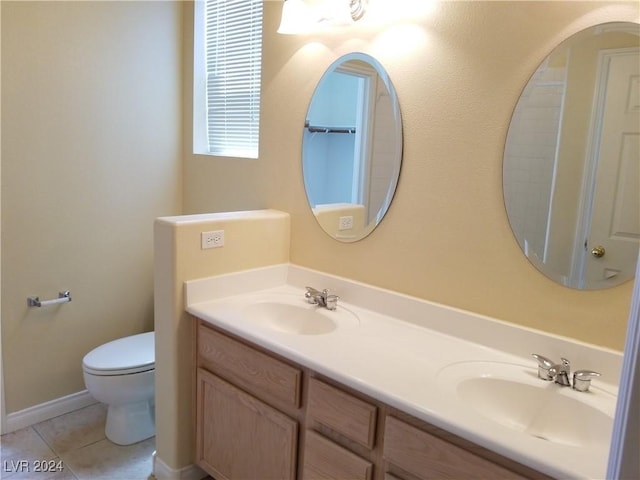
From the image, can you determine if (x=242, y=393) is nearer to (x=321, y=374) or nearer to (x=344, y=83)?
(x=321, y=374)

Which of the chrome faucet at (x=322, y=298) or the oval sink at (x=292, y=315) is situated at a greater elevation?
the chrome faucet at (x=322, y=298)

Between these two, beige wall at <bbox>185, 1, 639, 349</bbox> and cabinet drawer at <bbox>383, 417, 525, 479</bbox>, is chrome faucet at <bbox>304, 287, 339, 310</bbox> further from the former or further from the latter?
cabinet drawer at <bbox>383, 417, 525, 479</bbox>

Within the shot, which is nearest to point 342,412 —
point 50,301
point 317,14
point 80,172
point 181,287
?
point 181,287

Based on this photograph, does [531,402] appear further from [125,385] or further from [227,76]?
[227,76]

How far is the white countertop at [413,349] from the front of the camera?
111 cm

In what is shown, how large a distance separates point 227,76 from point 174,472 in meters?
2.06

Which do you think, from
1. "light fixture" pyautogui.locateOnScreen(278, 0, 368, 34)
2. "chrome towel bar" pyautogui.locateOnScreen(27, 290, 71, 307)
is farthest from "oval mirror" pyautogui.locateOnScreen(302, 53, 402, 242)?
"chrome towel bar" pyautogui.locateOnScreen(27, 290, 71, 307)

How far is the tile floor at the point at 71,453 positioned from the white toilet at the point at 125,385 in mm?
67

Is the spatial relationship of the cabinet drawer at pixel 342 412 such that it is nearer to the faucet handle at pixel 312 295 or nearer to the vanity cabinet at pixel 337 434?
the vanity cabinet at pixel 337 434

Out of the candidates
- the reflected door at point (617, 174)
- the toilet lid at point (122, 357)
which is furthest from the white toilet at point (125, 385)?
the reflected door at point (617, 174)

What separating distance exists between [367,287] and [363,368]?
614mm

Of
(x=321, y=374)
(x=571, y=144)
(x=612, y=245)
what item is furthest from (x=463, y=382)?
(x=571, y=144)

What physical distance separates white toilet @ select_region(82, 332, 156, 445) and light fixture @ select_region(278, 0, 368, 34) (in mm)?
1719

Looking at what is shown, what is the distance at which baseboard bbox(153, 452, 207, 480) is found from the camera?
2.10 metres
